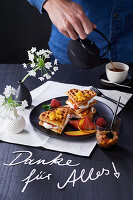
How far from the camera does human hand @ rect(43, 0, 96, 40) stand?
4.86 ft

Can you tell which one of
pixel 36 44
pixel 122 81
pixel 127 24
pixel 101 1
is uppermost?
pixel 101 1

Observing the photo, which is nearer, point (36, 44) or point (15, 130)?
point (15, 130)

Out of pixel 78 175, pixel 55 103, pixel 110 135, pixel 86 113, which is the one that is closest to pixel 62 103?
pixel 55 103

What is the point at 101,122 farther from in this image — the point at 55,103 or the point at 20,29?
the point at 20,29

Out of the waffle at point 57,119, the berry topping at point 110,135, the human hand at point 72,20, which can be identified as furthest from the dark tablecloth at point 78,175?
the human hand at point 72,20

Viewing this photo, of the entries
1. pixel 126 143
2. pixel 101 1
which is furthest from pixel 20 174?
pixel 101 1

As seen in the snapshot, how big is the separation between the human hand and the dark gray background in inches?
88.5

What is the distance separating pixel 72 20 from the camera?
1.48 meters

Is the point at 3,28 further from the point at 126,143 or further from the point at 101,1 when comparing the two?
the point at 126,143

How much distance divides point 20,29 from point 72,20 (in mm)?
2494

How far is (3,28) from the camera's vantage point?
12.5 feet

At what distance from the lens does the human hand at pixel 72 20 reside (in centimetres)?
148

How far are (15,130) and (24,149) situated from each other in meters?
0.15

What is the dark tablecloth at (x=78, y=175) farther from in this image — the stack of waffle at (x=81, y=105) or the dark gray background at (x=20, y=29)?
the dark gray background at (x=20, y=29)
